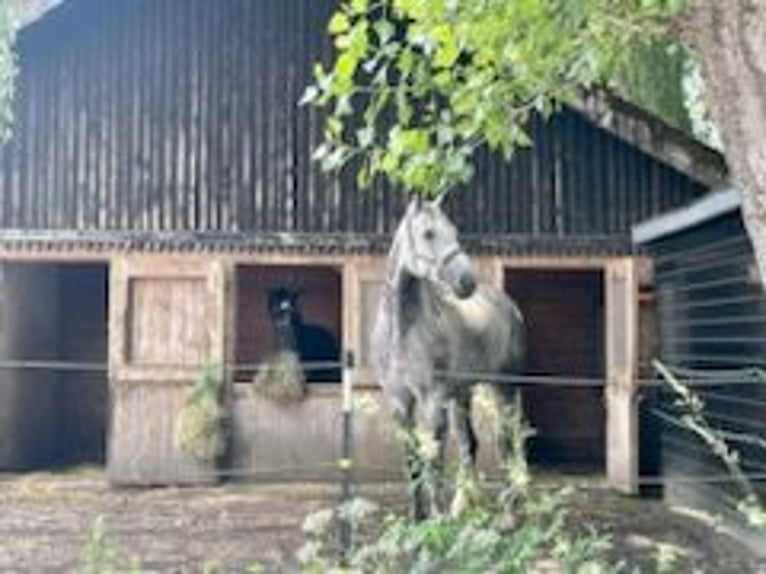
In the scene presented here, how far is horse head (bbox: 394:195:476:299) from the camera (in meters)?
6.30

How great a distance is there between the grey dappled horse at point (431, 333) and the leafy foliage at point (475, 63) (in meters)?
1.20

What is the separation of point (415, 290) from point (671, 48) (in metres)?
2.12

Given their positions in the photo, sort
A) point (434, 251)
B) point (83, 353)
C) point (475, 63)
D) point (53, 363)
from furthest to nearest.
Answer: point (83, 353)
point (53, 363)
point (434, 251)
point (475, 63)

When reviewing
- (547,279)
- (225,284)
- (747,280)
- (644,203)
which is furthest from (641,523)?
(547,279)

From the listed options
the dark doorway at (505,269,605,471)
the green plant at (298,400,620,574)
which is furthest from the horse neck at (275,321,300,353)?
the green plant at (298,400,620,574)

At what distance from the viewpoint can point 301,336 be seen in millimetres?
11164

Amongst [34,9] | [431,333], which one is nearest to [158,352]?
[34,9]

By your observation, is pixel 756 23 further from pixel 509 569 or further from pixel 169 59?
pixel 169 59

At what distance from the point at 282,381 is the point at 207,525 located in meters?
2.29

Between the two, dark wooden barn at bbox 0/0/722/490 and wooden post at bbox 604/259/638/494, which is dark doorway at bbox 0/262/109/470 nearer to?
dark wooden barn at bbox 0/0/722/490

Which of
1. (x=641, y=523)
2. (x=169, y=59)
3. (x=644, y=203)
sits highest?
(x=169, y=59)

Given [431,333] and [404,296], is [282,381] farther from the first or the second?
[404,296]

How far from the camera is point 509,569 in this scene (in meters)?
3.40

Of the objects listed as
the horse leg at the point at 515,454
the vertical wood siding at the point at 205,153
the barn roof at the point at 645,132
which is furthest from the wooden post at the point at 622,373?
the horse leg at the point at 515,454
